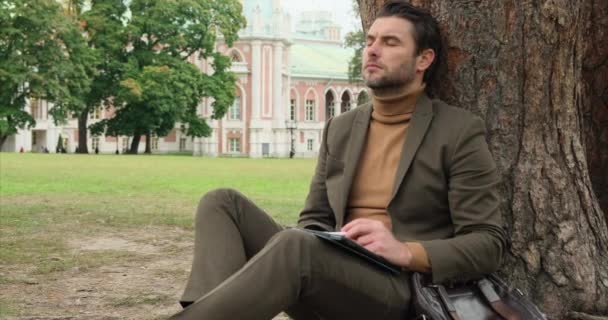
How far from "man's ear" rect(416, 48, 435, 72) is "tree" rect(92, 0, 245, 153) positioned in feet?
132

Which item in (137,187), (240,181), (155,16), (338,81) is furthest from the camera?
(338,81)

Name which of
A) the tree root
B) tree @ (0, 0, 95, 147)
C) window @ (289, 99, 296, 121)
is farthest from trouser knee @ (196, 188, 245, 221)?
window @ (289, 99, 296, 121)

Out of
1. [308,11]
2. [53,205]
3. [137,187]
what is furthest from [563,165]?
[308,11]

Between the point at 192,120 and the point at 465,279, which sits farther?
the point at 192,120

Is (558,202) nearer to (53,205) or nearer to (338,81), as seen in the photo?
(53,205)

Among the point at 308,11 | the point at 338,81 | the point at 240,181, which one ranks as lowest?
the point at 240,181

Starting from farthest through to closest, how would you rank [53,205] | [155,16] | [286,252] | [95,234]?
1. [155,16]
2. [53,205]
3. [95,234]
4. [286,252]

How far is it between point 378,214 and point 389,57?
0.66 meters

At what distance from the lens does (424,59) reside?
3.69 metres

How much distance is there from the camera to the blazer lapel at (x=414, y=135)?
135 inches

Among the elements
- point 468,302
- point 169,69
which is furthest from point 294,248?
point 169,69

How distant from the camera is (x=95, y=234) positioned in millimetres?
8797

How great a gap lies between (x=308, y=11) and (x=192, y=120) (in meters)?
45.9

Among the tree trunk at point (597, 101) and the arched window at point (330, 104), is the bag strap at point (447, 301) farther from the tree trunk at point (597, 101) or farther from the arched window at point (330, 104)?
the arched window at point (330, 104)
